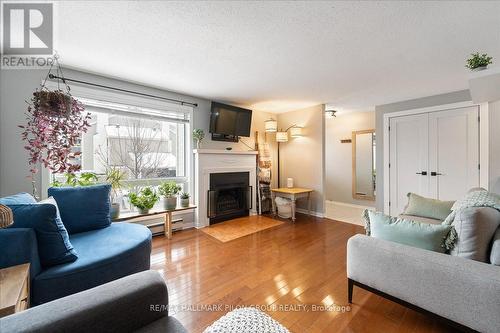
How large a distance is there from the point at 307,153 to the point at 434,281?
350 cm

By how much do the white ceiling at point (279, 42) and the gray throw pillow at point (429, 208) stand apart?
1669 millimetres

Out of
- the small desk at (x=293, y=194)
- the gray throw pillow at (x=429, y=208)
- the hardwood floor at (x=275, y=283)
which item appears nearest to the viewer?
the hardwood floor at (x=275, y=283)

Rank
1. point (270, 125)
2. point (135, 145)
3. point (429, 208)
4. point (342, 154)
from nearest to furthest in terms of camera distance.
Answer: point (429, 208) < point (135, 145) < point (270, 125) < point (342, 154)

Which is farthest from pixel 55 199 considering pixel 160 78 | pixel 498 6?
pixel 498 6

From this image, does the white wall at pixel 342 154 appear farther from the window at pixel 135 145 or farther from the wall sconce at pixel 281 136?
the window at pixel 135 145

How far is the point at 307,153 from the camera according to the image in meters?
4.63

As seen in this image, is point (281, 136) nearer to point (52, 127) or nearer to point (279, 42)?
point (279, 42)

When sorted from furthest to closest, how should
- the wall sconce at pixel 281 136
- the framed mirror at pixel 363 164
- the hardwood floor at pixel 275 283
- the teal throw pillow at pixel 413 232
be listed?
1. the framed mirror at pixel 363 164
2. the wall sconce at pixel 281 136
3. the hardwood floor at pixel 275 283
4. the teal throw pillow at pixel 413 232

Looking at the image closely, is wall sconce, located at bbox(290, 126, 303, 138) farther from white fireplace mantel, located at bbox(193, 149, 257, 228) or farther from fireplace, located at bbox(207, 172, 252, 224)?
fireplace, located at bbox(207, 172, 252, 224)

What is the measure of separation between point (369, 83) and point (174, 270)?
3.62 metres

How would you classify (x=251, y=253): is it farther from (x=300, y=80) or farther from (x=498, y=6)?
(x=498, y=6)

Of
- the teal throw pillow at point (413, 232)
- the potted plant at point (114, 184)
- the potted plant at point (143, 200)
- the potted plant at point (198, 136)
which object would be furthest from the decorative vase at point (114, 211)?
the teal throw pillow at point (413, 232)

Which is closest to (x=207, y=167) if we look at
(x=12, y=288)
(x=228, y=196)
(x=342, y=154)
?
(x=228, y=196)

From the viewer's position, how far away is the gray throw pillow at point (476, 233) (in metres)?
1.29
